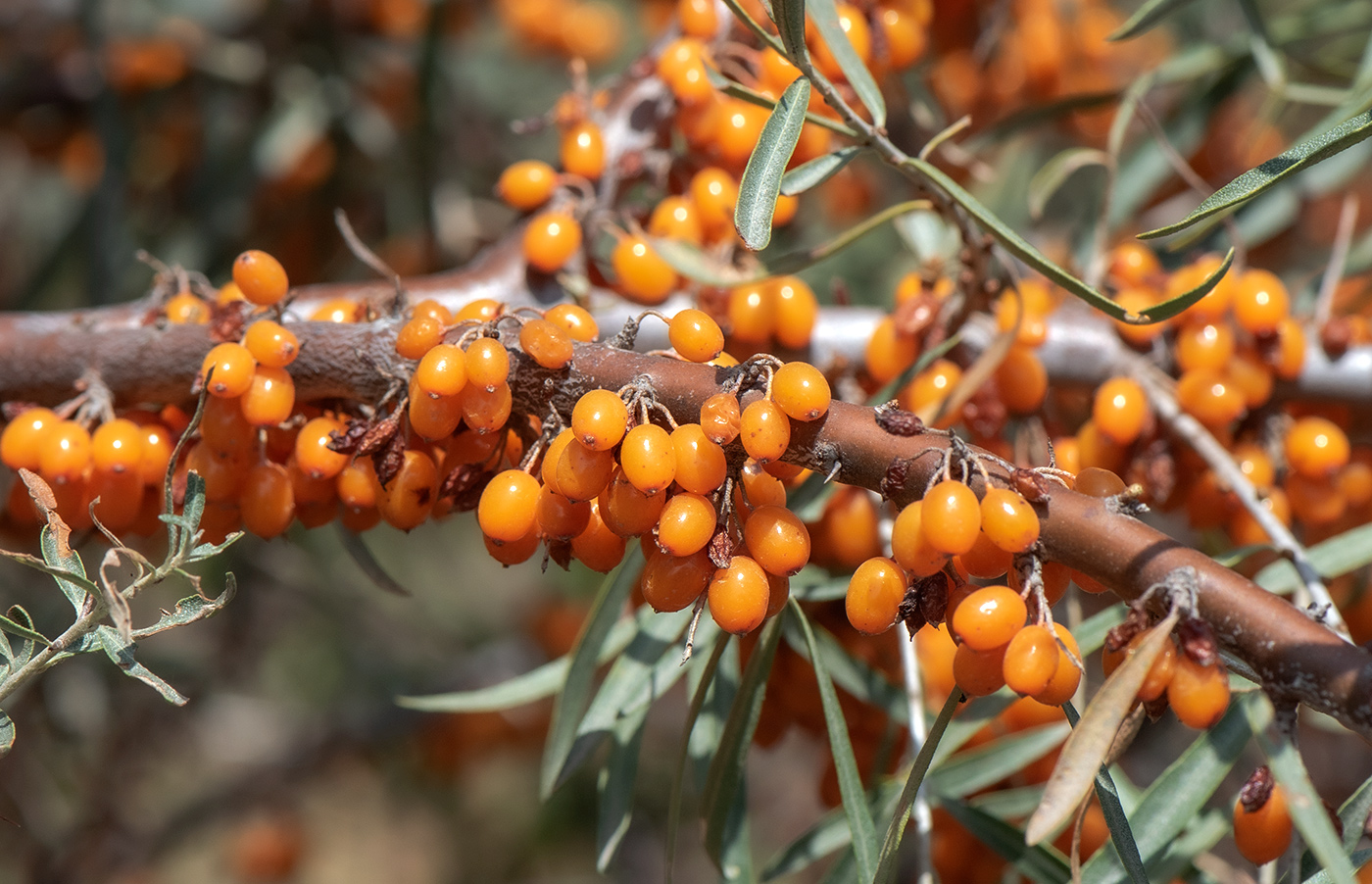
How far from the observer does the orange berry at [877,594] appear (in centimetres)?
83

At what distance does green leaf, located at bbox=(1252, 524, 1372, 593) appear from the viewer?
1.18m

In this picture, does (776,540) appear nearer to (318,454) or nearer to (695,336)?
(695,336)

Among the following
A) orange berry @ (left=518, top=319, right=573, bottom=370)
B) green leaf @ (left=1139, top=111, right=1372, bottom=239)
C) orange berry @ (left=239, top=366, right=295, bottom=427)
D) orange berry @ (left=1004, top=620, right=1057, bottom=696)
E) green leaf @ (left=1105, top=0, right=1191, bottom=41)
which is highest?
green leaf @ (left=1105, top=0, right=1191, bottom=41)

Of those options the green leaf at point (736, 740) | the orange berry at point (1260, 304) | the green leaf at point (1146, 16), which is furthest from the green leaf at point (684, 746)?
the green leaf at point (1146, 16)

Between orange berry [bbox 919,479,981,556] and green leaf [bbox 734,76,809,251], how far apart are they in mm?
257

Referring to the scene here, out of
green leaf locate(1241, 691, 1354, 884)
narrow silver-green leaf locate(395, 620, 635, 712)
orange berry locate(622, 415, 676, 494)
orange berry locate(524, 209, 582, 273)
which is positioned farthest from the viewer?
orange berry locate(524, 209, 582, 273)

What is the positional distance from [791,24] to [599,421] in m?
0.42

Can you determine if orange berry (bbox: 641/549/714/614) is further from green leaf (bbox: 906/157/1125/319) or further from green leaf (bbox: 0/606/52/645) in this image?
green leaf (bbox: 0/606/52/645)

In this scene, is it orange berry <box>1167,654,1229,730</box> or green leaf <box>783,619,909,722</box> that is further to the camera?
green leaf <box>783,619,909,722</box>

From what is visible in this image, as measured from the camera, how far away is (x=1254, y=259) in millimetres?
2270

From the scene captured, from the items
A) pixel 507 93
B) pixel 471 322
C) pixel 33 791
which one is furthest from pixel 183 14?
pixel 471 322

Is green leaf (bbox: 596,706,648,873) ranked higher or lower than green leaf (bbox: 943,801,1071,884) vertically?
lower

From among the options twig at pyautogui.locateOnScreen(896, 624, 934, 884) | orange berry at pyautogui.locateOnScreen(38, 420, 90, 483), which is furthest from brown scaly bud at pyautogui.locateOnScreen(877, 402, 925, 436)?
orange berry at pyautogui.locateOnScreen(38, 420, 90, 483)

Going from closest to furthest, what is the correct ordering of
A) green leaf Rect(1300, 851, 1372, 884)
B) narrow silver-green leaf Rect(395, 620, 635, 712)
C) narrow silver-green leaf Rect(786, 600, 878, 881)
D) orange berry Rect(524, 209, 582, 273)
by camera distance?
green leaf Rect(1300, 851, 1372, 884) < narrow silver-green leaf Rect(786, 600, 878, 881) < narrow silver-green leaf Rect(395, 620, 635, 712) < orange berry Rect(524, 209, 582, 273)
